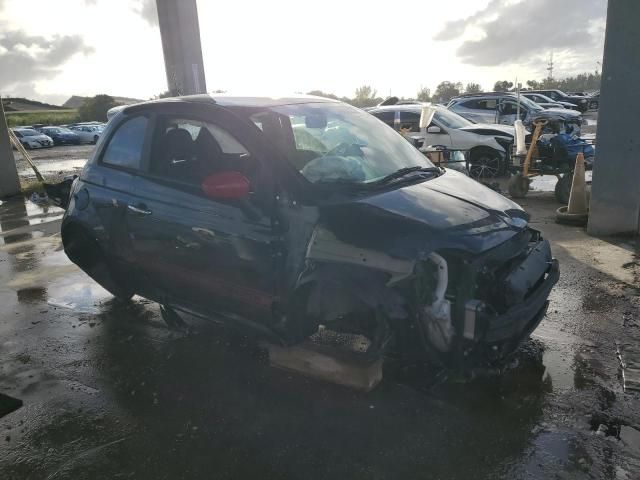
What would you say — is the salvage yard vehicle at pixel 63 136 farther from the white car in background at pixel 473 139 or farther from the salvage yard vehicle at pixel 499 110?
the white car in background at pixel 473 139

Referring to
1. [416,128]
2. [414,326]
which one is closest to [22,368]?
[414,326]

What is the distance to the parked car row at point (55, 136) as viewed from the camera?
31.5m

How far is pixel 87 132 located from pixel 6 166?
25.5 metres

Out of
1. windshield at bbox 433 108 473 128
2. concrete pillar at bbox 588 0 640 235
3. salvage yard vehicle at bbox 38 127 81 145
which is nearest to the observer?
concrete pillar at bbox 588 0 640 235

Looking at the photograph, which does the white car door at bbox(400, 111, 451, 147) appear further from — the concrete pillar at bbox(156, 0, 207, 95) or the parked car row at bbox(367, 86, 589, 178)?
the concrete pillar at bbox(156, 0, 207, 95)

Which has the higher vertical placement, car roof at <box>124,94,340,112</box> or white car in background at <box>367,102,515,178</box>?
car roof at <box>124,94,340,112</box>

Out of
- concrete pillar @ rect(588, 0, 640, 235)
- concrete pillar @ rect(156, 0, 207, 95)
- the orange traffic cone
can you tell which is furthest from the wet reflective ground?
concrete pillar @ rect(156, 0, 207, 95)

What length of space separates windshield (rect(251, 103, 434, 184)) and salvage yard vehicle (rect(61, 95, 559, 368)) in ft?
0.05

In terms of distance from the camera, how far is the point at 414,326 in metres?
2.78

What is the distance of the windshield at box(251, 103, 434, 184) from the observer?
3.29m

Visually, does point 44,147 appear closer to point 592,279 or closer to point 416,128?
point 416,128

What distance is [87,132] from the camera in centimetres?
3538

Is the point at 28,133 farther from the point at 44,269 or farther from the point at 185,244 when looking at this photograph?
the point at 185,244

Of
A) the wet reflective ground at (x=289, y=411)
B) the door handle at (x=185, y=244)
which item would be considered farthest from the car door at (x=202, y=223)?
the wet reflective ground at (x=289, y=411)
